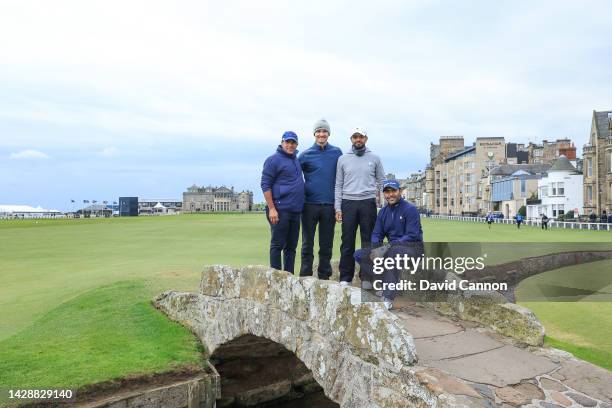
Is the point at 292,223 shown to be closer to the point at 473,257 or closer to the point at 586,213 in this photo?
the point at 473,257

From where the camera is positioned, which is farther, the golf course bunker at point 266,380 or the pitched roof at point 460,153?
the pitched roof at point 460,153

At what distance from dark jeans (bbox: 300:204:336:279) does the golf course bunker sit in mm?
3520

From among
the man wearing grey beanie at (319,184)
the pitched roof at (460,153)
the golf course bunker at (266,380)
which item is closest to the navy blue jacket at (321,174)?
the man wearing grey beanie at (319,184)

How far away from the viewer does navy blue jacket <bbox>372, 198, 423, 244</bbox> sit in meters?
7.18

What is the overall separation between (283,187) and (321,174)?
0.75m

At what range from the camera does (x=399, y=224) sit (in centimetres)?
732

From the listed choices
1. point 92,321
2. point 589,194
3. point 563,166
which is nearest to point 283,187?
point 92,321

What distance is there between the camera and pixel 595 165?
5628cm

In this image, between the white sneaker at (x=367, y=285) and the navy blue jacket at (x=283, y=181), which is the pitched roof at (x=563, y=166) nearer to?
the navy blue jacket at (x=283, y=181)

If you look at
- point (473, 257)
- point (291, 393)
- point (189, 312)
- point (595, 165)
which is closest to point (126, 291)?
point (189, 312)

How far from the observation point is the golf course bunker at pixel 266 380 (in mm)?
11938

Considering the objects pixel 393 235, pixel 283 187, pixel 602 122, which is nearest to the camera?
pixel 393 235

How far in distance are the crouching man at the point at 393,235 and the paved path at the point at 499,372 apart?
798mm

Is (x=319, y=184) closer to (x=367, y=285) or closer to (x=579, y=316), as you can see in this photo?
(x=367, y=285)
